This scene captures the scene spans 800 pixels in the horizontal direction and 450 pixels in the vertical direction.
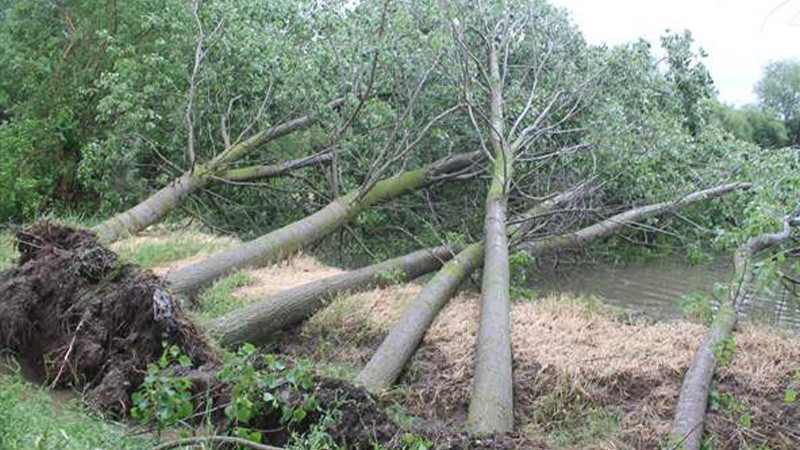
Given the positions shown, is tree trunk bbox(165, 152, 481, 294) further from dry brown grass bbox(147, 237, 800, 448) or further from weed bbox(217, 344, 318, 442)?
weed bbox(217, 344, 318, 442)

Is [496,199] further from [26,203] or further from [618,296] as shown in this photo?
[26,203]

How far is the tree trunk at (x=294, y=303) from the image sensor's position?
727 centimetres

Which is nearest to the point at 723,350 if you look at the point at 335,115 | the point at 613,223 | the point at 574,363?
the point at 574,363

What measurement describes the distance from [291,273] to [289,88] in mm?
3325

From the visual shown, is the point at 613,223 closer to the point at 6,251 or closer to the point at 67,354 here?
the point at 67,354

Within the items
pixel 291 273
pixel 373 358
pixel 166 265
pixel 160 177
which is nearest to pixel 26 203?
pixel 160 177

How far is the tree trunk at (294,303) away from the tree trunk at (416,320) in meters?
0.62

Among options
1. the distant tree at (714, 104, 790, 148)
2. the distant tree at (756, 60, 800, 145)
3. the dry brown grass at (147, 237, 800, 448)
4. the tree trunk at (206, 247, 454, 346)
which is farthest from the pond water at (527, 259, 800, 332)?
the distant tree at (756, 60, 800, 145)

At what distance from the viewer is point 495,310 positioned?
24.1 ft

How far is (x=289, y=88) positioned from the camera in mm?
11484

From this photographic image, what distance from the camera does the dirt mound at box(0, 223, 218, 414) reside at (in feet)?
19.5

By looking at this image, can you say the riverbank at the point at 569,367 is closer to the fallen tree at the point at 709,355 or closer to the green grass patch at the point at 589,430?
the green grass patch at the point at 589,430

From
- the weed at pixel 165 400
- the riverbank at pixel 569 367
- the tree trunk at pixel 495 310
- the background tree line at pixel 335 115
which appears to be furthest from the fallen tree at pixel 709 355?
the weed at pixel 165 400

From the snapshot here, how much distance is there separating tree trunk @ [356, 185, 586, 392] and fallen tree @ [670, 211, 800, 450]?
7.28 ft
